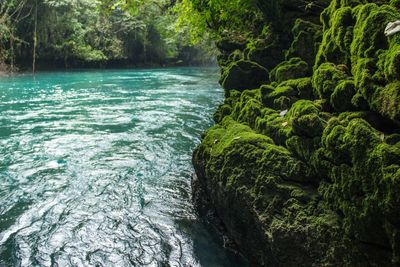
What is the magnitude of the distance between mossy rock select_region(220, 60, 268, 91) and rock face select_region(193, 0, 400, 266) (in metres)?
1.07

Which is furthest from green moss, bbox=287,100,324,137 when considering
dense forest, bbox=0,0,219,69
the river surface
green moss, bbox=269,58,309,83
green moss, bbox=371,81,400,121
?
dense forest, bbox=0,0,219,69

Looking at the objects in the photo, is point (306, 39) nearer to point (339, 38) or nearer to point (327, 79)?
point (339, 38)

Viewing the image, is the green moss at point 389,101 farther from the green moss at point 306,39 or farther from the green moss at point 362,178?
the green moss at point 306,39

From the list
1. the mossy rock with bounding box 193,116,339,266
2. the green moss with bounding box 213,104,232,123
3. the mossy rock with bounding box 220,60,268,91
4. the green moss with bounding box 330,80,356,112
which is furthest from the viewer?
the green moss with bounding box 213,104,232,123

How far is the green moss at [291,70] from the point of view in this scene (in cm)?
533

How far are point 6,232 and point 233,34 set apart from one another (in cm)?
593

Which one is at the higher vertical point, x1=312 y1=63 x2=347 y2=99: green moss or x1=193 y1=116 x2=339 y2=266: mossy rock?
x1=312 y1=63 x2=347 y2=99: green moss

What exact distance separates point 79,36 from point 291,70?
30.3 m

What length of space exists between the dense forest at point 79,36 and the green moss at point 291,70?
16.7m

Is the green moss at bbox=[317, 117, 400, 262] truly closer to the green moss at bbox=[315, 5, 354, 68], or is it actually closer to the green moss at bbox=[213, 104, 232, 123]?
the green moss at bbox=[315, 5, 354, 68]

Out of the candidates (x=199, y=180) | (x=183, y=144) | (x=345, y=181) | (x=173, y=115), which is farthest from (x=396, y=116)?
(x=173, y=115)

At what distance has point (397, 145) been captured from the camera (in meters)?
2.97

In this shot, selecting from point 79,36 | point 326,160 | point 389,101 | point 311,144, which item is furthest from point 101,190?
point 79,36

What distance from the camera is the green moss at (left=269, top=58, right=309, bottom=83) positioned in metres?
5.33
